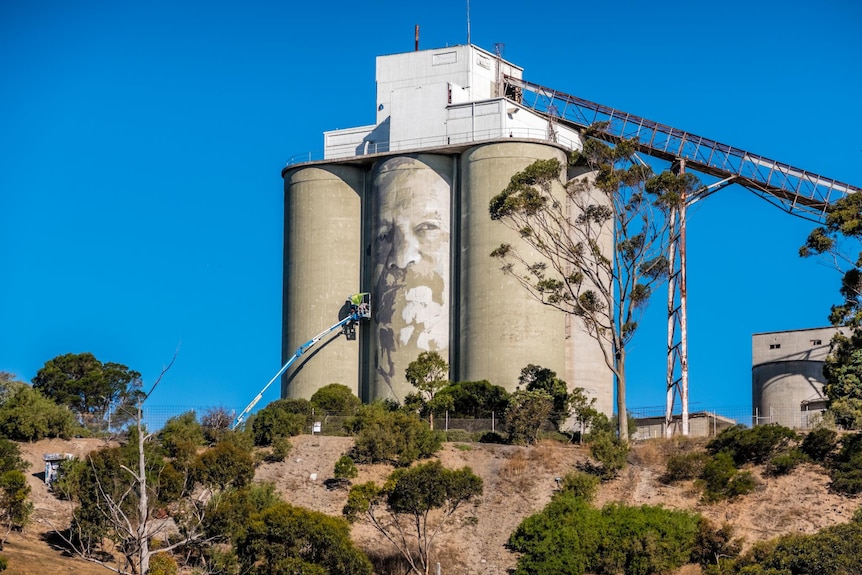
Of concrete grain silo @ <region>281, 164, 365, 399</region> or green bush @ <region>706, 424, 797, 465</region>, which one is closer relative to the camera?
green bush @ <region>706, 424, 797, 465</region>

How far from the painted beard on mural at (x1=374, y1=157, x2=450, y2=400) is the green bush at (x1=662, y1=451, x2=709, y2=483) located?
19.9m

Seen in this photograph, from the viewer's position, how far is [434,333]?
76.4 m

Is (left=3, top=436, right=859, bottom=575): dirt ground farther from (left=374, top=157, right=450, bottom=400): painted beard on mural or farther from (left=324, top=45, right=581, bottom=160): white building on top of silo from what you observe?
(left=324, top=45, right=581, bottom=160): white building on top of silo

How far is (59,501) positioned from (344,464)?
10.0 meters

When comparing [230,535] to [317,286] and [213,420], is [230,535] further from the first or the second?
[317,286]

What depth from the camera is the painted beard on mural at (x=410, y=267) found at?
76312 millimetres

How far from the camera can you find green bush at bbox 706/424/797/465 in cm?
5822

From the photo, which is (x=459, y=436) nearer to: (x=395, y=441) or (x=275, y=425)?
(x=395, y=441)

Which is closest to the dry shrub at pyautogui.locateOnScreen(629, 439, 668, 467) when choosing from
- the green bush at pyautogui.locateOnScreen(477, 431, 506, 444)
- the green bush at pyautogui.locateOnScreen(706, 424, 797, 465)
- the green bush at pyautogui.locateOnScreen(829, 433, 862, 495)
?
the green bush at pyautogui.locateOnScreen(706, 424, 797, 465)

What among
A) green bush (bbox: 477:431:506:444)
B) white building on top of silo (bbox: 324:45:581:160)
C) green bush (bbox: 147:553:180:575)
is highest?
white building on top of silo (bbox: 324:45:581:160)

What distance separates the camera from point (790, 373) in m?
77.7

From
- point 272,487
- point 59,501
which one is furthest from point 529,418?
point 59,501

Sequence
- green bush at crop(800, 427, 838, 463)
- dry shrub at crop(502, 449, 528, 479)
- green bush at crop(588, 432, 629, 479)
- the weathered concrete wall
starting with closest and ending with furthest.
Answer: green bush at crop(800, 427, 838, 463), green bush at crop(588, 432, 629, 479), dry shrub at crop(502, 449, 528, 479), the weathered concrete wall

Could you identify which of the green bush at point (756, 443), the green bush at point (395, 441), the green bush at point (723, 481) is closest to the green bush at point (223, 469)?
the green bush at point (395, 441)
